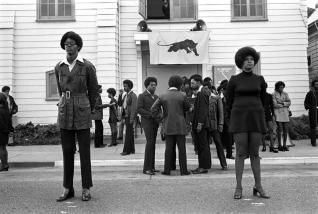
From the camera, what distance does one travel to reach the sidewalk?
1016 centimetres

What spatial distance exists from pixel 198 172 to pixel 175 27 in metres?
8.29

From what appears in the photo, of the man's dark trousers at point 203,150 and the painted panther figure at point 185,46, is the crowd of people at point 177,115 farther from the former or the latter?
the painted panther figure at point 185,46

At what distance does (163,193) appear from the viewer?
21.2ft

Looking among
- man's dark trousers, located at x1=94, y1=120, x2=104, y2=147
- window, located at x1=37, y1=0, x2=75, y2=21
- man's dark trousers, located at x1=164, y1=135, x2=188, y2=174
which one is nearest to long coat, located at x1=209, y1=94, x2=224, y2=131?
man's dark trousers, located at x1=164, y1=135, x2=188, y2=174

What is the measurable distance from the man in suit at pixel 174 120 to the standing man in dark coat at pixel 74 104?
101 inches

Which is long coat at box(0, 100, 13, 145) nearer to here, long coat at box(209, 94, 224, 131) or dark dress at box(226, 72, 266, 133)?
long coat at box(209, 94, 224, 131)

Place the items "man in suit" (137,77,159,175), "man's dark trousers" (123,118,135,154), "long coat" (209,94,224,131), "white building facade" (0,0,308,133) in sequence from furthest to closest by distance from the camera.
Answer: "white building facade" (0,0,308,133) → "man's dark trousers" (123,118,135,154) → "long coat" (209,94,224,131) → "man in suit" (137,77,159,175)

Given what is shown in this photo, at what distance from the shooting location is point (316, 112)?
41.9ft

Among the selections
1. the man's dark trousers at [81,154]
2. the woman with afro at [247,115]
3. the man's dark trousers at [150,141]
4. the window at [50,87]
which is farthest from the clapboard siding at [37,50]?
the woman with afro at [247,115]

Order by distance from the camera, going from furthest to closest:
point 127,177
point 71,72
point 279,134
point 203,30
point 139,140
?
point 203,30
point 139,140
point 279,134
point 127,177
point 71,72

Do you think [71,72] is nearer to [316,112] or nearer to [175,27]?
[316,112]

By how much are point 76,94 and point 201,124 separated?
10.8 feet

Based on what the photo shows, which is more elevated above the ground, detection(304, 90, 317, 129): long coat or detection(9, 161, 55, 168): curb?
detection(304, 90, 317, 129): long coat

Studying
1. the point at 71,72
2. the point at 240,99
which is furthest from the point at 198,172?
the point at 71,72
